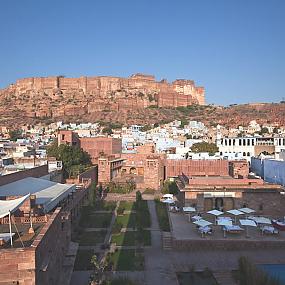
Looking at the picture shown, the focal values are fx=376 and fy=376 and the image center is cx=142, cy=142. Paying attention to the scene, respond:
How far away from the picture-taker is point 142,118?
254ft

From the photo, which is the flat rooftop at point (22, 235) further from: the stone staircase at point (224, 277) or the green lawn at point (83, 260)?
the stone staircase at point (224, 277)

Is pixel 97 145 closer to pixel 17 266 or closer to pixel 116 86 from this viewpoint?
pixel 17 266

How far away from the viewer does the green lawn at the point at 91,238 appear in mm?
13989

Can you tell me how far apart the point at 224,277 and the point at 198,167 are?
591 inches

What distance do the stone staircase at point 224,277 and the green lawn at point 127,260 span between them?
2.25 metres

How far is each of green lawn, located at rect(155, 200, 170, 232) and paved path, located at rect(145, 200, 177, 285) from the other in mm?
927

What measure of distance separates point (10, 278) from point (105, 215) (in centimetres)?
1233

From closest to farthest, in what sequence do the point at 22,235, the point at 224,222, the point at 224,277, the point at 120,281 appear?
the point at 22,235 < the point at 120,281 < the point at 224,277 < the point at 224,222

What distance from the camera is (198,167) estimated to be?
1001 inches

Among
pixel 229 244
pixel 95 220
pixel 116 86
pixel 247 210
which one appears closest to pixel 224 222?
pixel 229 244

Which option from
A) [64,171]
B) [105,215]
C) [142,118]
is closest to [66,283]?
[105,215]

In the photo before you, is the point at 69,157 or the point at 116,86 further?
the point at 116,86

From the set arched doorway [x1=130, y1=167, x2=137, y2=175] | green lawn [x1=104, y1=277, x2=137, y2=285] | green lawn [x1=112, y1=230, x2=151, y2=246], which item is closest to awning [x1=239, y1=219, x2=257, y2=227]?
green lawn [x1=112, y1=230, x2=151, y2=246]

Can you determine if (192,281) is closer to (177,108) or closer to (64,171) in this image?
(64,171)
